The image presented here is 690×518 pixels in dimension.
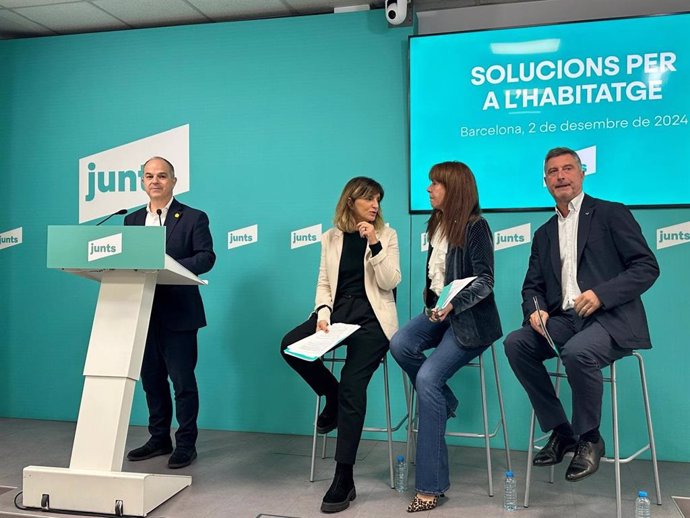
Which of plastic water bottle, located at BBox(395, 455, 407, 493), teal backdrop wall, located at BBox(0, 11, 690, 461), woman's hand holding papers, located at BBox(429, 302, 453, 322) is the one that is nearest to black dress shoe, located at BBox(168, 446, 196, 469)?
teal backdrop wall, located at BBox(0, 11, 690, 461)

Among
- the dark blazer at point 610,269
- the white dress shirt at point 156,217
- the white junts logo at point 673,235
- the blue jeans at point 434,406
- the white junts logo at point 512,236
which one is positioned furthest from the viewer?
the white junts logo at point 512,236

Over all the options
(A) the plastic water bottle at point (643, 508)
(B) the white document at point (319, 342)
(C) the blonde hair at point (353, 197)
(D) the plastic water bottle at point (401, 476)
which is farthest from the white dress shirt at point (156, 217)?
(A) the plastic water bottle at point (643, 508)

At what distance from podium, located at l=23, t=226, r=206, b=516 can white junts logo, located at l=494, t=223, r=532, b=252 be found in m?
1.91

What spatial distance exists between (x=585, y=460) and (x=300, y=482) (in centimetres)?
131

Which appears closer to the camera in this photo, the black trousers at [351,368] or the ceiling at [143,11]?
the black trousers at [351,368]

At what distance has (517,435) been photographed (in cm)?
364

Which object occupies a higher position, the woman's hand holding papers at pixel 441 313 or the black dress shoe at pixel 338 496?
the woman's hand holding papers at pixel 441 313

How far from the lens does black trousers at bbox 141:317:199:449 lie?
3289 millimetres

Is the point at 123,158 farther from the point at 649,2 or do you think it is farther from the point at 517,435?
the point at 649,2

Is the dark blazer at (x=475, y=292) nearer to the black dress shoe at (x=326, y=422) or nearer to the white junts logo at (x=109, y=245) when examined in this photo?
the black dress shoe at (x=326, y=422)

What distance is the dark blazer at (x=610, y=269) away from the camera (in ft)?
8.34

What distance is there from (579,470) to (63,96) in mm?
3901

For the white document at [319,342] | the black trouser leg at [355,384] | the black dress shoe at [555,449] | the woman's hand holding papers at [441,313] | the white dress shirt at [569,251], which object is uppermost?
the white dress shirt at [569,251]

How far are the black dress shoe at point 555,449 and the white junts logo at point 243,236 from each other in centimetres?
216
